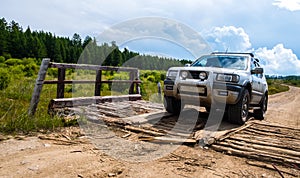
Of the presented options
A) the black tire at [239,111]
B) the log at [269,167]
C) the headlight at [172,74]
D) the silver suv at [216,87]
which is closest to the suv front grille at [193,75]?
the silver suv at [216,87]

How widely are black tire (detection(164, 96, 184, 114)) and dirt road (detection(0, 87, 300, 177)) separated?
2272mm

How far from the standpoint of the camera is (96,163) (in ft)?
10.7

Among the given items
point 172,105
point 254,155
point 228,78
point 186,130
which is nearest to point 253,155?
point 254,155

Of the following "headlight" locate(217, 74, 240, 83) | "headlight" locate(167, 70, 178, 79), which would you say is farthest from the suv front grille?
"headlight" locate(217, 74, 240, 83)

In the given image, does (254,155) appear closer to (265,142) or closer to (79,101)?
(265,142)

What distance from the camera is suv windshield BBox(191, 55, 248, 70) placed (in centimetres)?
635

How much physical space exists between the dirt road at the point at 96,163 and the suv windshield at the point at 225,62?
10.2 ft

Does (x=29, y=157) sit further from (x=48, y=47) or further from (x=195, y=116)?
(x=48, y=47)

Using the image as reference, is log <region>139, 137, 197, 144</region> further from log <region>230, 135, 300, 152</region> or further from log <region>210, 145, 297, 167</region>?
log <region>230, 135, 300, 152</region>

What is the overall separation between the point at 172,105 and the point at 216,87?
1.48 meters

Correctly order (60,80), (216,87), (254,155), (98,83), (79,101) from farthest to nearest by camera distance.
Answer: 1. (98,83)
2. (79,101)
3. (60,80)
4. (216,87)
5. (254,155)

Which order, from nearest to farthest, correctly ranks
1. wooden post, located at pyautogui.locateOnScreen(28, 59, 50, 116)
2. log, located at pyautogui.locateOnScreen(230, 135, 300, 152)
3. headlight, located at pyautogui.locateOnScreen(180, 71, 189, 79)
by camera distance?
1. log, located at pyautogui.locateOnScreen(230, 135, 300, 152)
2. wooden post, located at pyautogui.locateOnScreen(28, 59, 50, 116)
3. headlight, located at pyautogui.locateOnScreen(180, 71, 189, 79)

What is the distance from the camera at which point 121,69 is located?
28.5 feet

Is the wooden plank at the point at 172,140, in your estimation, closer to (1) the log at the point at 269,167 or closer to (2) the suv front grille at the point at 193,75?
(1) the log at the point at 269,167
